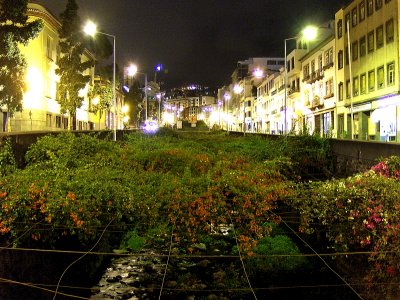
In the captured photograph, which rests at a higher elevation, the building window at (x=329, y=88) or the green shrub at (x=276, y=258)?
the building window at (x=329, y=88)

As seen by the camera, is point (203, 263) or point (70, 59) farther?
point (70, 59)

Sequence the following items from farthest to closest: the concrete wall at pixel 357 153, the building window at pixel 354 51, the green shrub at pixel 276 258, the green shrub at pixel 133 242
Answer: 1. the building window at pixel 354 51
2. the green shrub at pixel 133 242
3. the concrete wall at pixel 357 153
4. the green shrub at pixel 276 258

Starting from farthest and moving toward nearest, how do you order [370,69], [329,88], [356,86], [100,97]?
[100,97]
[329,88]
[356,86]
[370,69]

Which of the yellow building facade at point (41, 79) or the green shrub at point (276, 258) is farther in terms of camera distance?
the yellow building facade at point (41, 79)

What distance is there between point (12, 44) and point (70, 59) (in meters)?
15.8

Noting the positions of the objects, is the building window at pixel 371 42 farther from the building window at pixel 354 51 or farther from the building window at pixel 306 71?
the building window at pixel 306 71

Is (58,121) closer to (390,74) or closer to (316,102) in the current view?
(316,102)

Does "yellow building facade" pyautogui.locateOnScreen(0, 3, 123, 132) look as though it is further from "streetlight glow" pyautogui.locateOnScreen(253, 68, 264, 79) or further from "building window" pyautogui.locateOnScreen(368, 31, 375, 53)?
"streetlight glow" pyautogui.locateOnScreen(253, 68, 264, 79)

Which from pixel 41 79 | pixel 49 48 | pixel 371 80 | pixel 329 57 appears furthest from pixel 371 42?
pixel 49 48

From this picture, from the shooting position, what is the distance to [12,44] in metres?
27.8

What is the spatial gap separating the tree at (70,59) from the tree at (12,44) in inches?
553

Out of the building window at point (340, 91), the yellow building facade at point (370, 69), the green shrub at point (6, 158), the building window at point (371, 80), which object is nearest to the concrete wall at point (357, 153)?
the green shrub at point (6, 158)

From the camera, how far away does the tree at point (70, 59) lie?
42.8 metres

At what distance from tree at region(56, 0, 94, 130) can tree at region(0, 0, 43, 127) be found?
46.0 feet
